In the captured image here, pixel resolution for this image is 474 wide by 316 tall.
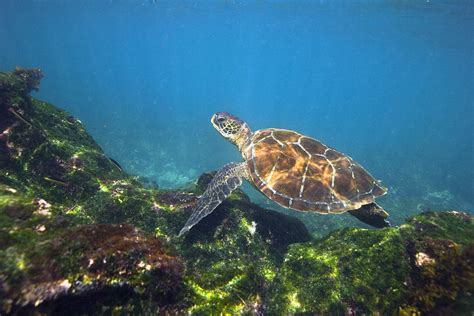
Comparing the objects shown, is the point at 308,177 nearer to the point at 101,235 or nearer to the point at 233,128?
the point at 233,128

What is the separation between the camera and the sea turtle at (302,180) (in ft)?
21.9

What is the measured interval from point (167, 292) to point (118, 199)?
11.3 feet

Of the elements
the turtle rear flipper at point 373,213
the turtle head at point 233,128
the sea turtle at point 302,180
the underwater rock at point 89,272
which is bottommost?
the underwater rock at point 89,272

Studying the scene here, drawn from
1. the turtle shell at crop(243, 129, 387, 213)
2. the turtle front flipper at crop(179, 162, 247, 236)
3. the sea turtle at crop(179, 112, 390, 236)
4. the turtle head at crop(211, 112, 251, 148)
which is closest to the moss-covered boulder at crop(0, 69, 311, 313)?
the turtle front flipper at crop(179, 162, 247, 236)

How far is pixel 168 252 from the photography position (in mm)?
3428

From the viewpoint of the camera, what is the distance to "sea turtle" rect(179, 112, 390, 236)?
6668 mm

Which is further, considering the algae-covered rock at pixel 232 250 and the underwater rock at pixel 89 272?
the algae-covered rock at pixel 232 250

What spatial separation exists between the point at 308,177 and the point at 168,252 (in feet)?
14.5

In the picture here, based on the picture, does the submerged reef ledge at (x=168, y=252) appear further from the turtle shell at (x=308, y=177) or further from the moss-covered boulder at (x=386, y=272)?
the turtle shell at (x=308, y=177)

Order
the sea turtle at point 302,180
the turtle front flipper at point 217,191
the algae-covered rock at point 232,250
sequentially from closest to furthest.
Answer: the algae-covered rock at point 232,250
the turtle front flipper at point 217,191
the sea turtle at point 302,180

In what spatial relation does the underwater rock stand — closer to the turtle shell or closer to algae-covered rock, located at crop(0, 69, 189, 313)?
algae-covered rock, located at crop(0, 69, 189, 313)

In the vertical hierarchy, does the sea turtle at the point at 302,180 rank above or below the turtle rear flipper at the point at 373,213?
above

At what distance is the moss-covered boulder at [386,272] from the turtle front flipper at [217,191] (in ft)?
6.19

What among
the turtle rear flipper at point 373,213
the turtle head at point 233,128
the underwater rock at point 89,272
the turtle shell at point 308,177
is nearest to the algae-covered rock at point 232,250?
the underwater rock at point 89,272
